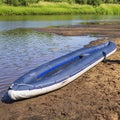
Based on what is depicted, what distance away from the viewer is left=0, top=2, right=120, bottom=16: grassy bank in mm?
55853

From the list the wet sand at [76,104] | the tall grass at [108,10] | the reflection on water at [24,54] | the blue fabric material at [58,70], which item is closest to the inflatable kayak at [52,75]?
the blue fabric material at [58,70]

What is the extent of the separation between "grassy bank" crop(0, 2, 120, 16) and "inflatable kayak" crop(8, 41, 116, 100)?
43198mm

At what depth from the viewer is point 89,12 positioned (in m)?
66.3

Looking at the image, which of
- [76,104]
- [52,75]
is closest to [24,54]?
[52,75]

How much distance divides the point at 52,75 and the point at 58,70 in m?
1.16

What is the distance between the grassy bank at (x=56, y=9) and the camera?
55853 millimetres

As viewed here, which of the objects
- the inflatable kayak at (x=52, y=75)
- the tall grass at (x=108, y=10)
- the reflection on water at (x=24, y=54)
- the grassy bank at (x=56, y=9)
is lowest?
the tall grass at (x=108, y=10)

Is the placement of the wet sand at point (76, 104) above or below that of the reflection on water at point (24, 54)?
above

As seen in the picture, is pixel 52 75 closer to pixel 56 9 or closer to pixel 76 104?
pixel 76 104

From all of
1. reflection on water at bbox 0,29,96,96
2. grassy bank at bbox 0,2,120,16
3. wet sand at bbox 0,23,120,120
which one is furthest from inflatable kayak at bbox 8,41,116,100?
grassy bank at bbox 0,2,120,16

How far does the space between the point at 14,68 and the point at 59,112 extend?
5.74m

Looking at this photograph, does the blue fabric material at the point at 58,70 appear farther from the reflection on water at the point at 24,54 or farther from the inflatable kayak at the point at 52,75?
the reflection on water at the point at 24,54

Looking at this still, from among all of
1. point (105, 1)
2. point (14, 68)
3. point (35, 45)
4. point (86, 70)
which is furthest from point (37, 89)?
point (105, 1)

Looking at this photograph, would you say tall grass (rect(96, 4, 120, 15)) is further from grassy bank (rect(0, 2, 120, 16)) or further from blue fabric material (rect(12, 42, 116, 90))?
blue fabric material (rect(12, 42, 116, 90))
